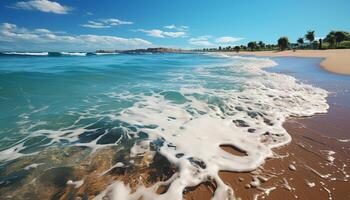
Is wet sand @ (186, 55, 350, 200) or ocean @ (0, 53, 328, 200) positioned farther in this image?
ocean @ (0, 53, 328, 200)

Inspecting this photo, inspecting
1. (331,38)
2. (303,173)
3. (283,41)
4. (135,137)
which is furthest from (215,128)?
(283,41)

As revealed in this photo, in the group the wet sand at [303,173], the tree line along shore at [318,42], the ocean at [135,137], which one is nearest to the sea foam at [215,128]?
the ocean at [135,137]

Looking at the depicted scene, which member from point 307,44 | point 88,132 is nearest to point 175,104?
point 88,132

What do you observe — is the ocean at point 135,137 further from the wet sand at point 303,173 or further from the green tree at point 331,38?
the green tree at point 331,38

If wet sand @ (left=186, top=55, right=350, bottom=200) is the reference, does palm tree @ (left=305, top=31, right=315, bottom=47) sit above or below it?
above

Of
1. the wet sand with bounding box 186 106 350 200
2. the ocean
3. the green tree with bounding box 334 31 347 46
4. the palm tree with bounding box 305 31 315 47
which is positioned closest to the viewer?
the wet sand with bounding box 186 106 350 200

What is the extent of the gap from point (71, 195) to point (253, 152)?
9.63 ft

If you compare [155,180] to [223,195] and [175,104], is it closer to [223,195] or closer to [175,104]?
[223,195]

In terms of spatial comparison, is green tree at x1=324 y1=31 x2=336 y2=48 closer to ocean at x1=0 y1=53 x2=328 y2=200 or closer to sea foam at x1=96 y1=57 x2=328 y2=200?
sea foam at x1=96 y1=57 x2=328 y2=200

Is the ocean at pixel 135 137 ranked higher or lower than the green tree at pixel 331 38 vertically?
lower

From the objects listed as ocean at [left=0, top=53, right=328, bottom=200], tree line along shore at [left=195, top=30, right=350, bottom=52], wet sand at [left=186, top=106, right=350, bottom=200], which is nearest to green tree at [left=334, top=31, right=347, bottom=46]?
tree line along shore at [left=195, top=30, right=350, bottom=52]

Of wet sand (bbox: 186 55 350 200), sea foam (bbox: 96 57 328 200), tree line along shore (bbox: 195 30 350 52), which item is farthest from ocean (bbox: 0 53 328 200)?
tree line along shore (bbox: 195 30 350 52)

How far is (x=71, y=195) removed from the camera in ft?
8.34

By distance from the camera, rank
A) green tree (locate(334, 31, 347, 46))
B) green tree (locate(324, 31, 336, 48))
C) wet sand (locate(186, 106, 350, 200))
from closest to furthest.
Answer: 1. wet sand (locate(186, 106, 350, 200))
2. green tree (locate(334, 31, 347, 46))
3. green tree (locate(324, 31, 336, 48))
